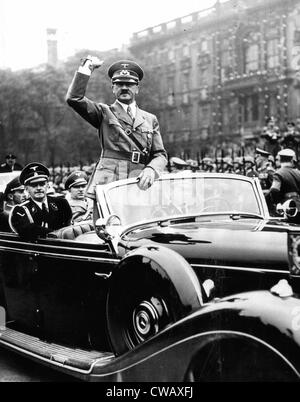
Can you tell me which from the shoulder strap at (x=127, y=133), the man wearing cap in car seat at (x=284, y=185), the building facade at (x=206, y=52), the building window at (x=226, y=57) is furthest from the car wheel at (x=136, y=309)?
the man wearing cap in car seat at (x=284, y=185)

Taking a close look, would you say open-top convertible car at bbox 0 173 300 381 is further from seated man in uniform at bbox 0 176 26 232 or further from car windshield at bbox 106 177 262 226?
seated man in uniform at bbox 0 176 26 232

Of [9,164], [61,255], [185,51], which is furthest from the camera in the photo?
[9,164]

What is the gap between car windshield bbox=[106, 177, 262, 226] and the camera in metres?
3.78

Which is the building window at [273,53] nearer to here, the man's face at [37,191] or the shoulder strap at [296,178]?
the shoulder strap at [296,178]

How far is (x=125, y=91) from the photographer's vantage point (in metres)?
4.48

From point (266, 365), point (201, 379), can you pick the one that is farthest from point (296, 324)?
point (201, 379)

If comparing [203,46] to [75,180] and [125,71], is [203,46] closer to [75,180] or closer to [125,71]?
[125,71]

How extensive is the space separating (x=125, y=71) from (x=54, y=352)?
2244 mm

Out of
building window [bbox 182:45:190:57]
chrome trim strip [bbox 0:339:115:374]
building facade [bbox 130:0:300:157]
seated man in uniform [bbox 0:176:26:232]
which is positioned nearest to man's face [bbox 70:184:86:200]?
seated man in uniform [bbox 0:176:26:232]

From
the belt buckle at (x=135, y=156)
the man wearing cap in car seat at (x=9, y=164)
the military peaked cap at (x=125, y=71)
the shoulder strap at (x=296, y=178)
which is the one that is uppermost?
the military peaked cap at (x=125, y=71)

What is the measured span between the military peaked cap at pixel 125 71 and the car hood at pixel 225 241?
1.43 m

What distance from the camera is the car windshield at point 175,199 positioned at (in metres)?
3.78

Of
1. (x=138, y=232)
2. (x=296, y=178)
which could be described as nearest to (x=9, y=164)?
(x=296, y=178)
